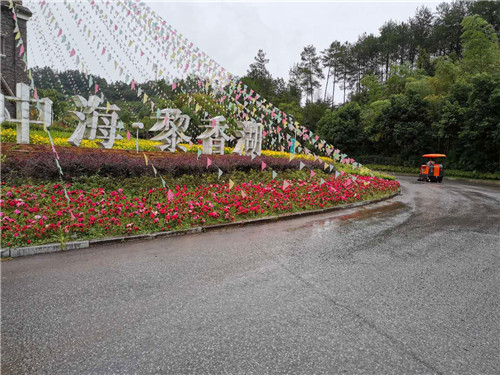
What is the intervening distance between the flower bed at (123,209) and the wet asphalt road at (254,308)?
2.05ft

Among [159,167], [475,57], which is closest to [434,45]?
[475,57]

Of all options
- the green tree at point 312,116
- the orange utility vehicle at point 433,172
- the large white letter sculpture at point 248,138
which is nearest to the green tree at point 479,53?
the orange utility vehicle at point 433,172

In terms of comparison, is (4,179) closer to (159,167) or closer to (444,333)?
(159,167)

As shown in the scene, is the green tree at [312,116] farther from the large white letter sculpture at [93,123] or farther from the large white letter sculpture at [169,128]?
the large white letter sculpture at [93,123]

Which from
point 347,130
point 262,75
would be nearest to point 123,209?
point 347,130

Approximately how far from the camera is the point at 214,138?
47.5 feet

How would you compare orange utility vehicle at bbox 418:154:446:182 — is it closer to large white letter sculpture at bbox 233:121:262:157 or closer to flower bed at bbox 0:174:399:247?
large white letter sculpture at bbox 233:121:262:157

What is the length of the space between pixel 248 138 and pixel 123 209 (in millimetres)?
9283

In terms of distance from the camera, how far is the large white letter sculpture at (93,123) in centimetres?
1066

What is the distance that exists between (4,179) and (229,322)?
24.4 ft

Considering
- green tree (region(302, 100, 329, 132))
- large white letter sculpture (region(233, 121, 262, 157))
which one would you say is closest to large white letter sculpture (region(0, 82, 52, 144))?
large white letter sculpture (region(233, 121, 262, 157))

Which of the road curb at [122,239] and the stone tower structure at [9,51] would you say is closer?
the road curb at [122,239]

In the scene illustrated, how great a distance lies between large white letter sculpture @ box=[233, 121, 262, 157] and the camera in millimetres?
15108

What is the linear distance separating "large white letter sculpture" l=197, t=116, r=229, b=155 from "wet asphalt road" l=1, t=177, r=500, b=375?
26.9 feet
